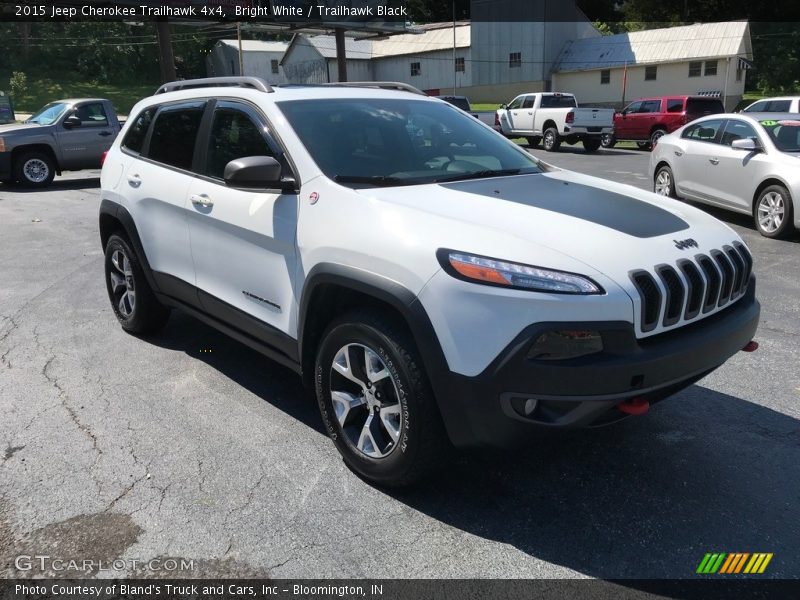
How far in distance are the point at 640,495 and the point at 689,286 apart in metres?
0.99

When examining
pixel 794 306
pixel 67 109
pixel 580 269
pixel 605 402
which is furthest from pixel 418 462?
pixel 67 109

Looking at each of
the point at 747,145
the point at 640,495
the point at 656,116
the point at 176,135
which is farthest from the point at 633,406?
the point at 656,116

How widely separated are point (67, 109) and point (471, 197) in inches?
549

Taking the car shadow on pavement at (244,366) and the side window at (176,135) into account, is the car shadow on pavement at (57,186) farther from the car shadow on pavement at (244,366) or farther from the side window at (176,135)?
the side window at (176,135)

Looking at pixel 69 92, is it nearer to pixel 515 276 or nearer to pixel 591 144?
pixel 591 144

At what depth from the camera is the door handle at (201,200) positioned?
13.0 ft

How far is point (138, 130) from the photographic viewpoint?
506cm

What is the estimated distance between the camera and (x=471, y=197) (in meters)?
3.19

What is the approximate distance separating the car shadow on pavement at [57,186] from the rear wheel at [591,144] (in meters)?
15.4

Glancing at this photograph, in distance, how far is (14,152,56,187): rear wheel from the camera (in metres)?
14.2

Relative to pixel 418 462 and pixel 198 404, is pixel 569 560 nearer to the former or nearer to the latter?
pixel 418 462

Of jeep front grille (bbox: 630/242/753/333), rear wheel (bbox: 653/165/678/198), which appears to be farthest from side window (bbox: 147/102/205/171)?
rear wheel (bbox: 653/165/678/198)

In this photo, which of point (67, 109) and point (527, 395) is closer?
point (527, 395)

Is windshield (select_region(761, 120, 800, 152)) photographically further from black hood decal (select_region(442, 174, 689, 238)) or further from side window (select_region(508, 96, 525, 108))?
side window (select_region(508, 96, 525, 108))
